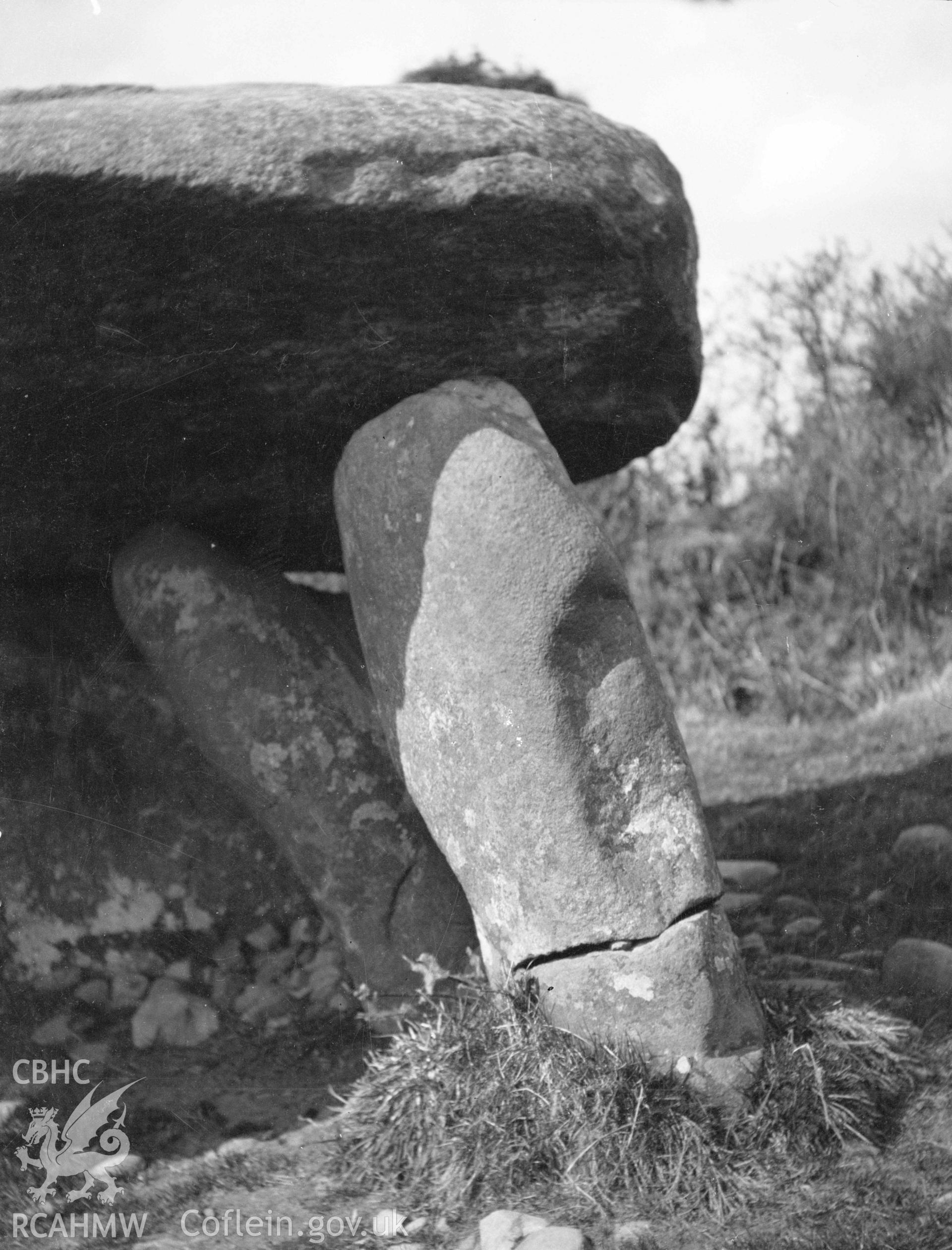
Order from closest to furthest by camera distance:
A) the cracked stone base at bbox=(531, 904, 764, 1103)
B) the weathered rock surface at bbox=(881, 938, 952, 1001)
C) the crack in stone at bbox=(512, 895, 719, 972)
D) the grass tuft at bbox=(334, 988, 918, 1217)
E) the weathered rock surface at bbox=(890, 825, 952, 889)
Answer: the grass tuft at bbox=(334, 988, 918, 1217)
the cracked stone base at bbox=(531, 904, 764, 1103)
the crack in stone at bbox=(512, 895, 719, 972)
the weathered rock surface at bbox=(881, 938, 952, 1001)
the weathered rock surface at bbox=(890, 825, 952, 889)

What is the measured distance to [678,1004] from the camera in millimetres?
3201

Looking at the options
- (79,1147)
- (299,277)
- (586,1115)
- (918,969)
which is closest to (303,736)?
(79,1147)

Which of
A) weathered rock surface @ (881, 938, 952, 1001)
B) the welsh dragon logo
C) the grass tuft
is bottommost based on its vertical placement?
the welsh dragon logo

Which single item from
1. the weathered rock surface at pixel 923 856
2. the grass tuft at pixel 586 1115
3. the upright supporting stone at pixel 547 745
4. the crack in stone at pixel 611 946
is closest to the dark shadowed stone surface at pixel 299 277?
the upright supporting stone at pixel 547 745

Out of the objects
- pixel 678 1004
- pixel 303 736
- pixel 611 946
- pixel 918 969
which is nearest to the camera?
pixel 678 1004

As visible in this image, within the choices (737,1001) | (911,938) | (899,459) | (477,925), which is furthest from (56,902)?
(899,459)

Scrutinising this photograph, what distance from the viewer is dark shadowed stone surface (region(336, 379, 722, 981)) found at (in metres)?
3.34

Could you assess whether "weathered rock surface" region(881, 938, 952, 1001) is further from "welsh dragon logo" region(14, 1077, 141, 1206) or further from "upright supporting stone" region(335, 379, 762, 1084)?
"welsh dragon logo" region(14, 1077, 141, 1206)

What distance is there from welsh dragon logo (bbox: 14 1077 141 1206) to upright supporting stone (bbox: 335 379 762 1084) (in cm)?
109

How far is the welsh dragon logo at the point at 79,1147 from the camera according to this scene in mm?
3371

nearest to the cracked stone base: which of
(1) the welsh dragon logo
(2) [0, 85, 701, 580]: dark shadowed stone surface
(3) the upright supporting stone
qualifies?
(3) the upright supporting stone

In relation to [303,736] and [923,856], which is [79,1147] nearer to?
[303,736]

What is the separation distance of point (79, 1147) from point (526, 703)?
1641 millimetres

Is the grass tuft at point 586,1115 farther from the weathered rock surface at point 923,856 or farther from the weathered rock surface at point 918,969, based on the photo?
the weathered rock surface at point 923,856
